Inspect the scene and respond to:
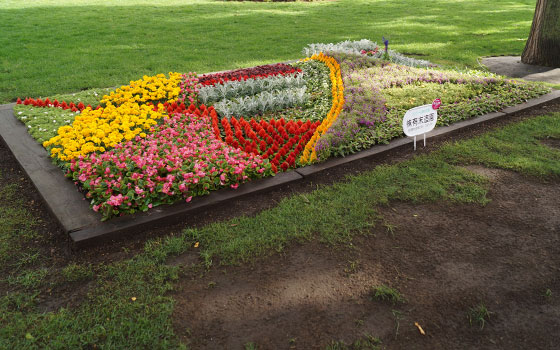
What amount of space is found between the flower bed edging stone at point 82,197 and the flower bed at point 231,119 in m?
0.09

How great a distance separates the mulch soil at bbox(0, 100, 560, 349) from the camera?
8.40ft

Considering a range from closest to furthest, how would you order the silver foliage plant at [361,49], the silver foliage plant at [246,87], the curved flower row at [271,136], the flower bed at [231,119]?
the flower bed at [231,119] → the curved flower row at [271,136] → the silver foliage plant at [246,87] → the silver foliage plant at [361,49]

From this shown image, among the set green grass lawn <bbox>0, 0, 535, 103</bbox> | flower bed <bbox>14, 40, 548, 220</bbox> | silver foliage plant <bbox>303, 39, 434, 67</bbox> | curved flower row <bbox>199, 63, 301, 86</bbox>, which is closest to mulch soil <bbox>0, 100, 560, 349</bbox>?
flower bed <bbox>14, 40, 548, 220</bbox>

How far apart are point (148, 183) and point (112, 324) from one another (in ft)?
4.47

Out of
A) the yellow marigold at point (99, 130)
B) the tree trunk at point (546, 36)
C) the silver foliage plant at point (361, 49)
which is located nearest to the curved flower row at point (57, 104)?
the yellow marigold at point (99, 130)

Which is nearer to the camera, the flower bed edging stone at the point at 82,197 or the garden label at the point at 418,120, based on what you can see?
the flower bed edging stone at the point at 82,197

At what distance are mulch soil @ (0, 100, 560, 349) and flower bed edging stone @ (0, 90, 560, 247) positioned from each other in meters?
0.09

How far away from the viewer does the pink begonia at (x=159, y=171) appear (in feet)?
11.9

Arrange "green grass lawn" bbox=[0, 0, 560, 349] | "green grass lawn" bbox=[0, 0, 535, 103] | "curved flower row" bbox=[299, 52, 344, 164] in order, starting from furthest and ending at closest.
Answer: "green grass lawn" bbox=[0, 0, 535, 103] → "curved flower row" bbox=[299, 52, 344, 164] → "green grass lawn" bbox=[0, 0, 560, 349]

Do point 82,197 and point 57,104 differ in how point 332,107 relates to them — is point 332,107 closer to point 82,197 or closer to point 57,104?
point 82,197

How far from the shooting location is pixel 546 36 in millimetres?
8562

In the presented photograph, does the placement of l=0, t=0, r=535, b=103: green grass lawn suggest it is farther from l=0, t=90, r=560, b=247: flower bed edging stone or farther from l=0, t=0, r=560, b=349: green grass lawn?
l=0, t=90, r=560, b=247: flower bed edging stone

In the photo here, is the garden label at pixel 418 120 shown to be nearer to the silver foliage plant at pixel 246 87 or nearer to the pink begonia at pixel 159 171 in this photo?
the pink begonia at pixel 159 171

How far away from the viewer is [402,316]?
2672 mm
